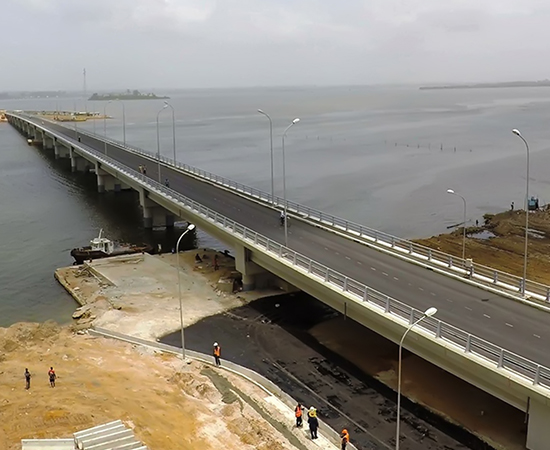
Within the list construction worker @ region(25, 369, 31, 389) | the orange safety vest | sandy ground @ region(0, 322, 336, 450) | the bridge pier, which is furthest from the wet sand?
the bridge pier

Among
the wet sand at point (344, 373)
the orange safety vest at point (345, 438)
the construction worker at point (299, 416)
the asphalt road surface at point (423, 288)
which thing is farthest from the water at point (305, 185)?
the orange safety vest at point (345, 438)

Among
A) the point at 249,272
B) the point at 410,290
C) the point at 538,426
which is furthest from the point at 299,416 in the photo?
the point at 249,272

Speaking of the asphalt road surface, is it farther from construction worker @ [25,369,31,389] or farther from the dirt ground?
construction worker @ [25,369,31,389]

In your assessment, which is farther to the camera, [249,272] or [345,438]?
[249,272]

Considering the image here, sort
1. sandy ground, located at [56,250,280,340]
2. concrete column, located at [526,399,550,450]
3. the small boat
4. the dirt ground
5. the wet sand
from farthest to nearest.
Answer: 1. the small boat
2. the dirt ground
3. sandy ground, located at [56,250,280,340]
4. the wet sand
5. concrete column, located at [526,399,550,450]

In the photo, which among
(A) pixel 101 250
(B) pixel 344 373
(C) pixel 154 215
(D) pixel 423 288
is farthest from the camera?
(C) pixel 154 215

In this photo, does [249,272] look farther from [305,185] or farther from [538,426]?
[305,185]

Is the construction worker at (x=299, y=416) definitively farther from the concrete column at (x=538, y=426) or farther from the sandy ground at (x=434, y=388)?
the concrete column at (x=538, y=426)
